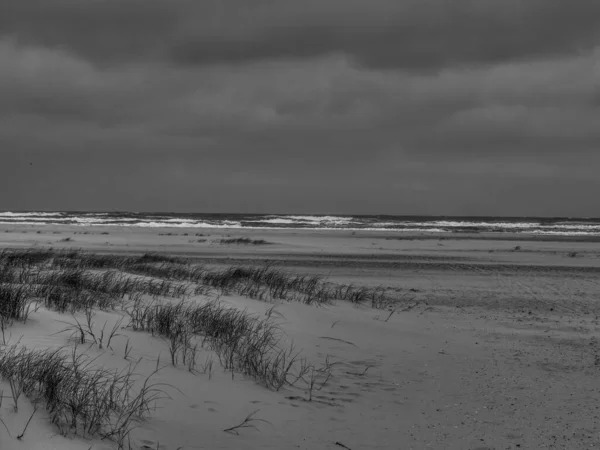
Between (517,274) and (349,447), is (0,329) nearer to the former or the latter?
(349,447)

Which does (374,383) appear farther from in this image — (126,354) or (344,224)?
(344,224)

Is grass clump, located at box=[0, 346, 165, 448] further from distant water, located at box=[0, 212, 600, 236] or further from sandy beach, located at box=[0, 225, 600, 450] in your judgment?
distant water, located at box=[0, 212, 600, 236]

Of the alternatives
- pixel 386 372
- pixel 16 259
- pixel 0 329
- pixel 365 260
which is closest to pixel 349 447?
pixel 386 372

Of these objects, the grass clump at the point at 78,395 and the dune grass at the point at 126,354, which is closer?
the grass clump at the point at 78,395

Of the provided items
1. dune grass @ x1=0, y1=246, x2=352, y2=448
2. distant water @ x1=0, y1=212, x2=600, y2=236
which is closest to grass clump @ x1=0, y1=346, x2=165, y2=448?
dune grass @ x1=0, y1=246, x2=352, y2=448

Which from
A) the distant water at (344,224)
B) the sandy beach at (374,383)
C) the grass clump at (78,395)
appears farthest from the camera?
the distant water at (344,224)

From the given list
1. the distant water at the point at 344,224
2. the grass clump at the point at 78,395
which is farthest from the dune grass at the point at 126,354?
the distant water at the point at 344,224

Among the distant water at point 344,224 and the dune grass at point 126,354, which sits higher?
the distant water at point 344,224

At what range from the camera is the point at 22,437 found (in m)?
3.50

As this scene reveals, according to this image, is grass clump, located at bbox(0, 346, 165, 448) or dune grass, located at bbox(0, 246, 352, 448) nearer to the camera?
grass clump, located at bbox(0, 346, 165, 448)

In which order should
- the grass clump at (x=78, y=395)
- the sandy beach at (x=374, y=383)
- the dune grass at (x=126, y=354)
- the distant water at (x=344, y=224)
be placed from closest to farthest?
1. the grass clump at (x=78, y=395)
2. the dune grass at (x=126, y=354)
3. the sandy beach at (x=374, y=383)
4. the distant water at (x=344, y=224)

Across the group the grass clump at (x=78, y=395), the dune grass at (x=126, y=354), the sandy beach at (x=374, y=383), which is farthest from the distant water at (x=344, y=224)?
the grass clump at (x=78, y=395)

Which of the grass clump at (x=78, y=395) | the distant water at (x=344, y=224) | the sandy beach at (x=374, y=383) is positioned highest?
the distant water at (x=344, y=224)

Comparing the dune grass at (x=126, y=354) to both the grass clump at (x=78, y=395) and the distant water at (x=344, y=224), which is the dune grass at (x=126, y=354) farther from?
the distant water at (x=344, y=224)
